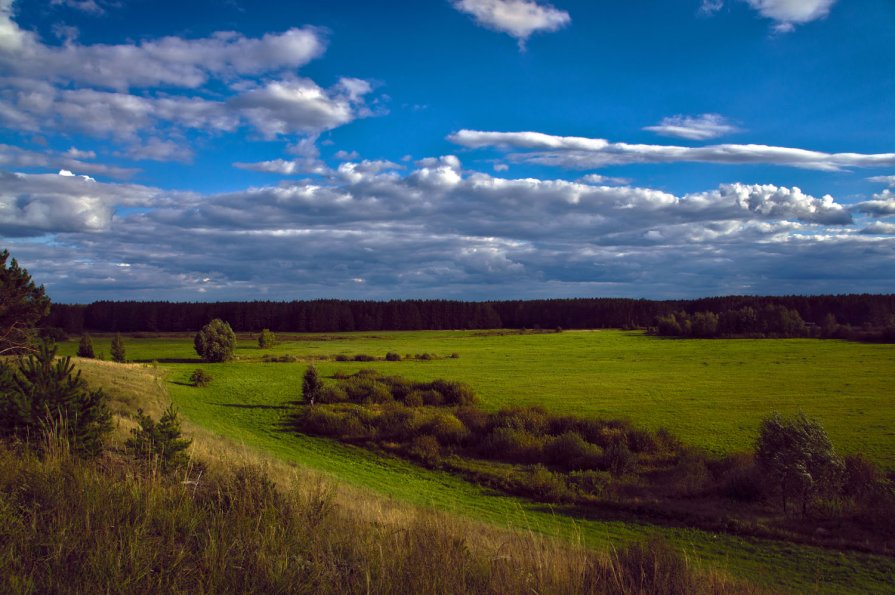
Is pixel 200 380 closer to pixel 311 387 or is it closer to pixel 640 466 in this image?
pixel 311 387

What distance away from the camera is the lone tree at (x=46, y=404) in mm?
9547

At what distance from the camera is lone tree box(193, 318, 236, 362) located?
68.6m

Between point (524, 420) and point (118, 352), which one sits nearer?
point (524, 420)

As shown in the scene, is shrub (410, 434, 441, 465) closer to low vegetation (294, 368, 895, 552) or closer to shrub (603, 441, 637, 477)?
low vegetation (294, 368, 895, 552)

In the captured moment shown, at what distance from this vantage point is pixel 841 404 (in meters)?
34.7

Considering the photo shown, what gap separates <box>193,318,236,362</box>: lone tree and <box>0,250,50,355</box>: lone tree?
28.9m

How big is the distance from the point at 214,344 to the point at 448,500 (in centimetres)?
5651

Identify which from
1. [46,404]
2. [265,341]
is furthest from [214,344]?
[46,404]

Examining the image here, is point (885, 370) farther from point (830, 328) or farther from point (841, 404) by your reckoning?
point (830, 328)

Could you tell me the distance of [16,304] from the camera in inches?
1499

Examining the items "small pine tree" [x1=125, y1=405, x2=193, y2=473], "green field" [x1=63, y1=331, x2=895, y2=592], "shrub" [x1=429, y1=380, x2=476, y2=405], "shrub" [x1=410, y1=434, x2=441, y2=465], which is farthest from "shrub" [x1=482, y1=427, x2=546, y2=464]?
"small pine tree" [x1=125, y1=405, x2=193, y2=473]

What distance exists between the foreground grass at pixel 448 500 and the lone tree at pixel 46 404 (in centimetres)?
370

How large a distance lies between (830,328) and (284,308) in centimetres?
11648

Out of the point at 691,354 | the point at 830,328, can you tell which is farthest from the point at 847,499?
the point at 830,328
